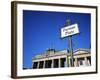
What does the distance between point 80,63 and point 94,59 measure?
0.13 metres

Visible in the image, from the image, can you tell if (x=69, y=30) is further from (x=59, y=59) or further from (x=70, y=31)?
(x=59, y=59)

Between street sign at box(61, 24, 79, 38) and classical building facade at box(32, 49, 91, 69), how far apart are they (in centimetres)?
13

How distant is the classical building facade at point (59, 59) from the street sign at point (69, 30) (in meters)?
0.13

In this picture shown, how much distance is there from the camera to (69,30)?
6.09 feet

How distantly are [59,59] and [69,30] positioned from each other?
0.23m

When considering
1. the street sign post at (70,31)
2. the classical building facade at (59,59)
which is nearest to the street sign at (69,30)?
the street sign post at (70,31)

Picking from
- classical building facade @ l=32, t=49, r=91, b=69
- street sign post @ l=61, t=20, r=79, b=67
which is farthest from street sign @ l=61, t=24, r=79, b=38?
classical building facade @ l=32, t=49, r=91, b=69

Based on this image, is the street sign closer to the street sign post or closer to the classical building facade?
the street sign post

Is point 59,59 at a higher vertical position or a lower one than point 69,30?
lower

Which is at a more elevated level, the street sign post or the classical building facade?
the street sign post

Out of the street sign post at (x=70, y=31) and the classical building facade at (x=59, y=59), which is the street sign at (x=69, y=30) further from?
the classical building facade at (x=59, y=59)


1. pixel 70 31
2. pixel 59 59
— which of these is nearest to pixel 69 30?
pixel 70 31

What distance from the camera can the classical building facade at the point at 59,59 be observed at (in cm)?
177

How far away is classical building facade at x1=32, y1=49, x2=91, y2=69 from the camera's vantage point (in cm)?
177
